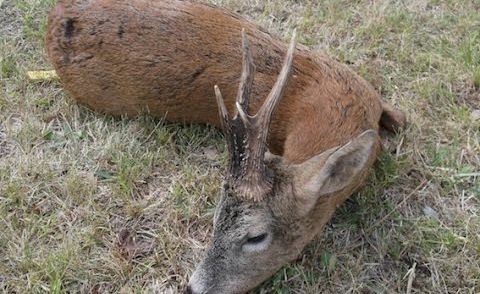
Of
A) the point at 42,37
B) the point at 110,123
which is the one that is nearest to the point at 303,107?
the point at 110,123

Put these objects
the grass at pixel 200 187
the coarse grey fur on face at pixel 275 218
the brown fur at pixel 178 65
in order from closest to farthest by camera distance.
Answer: the coarse grey fur on face at pixel 275 218 < the grass at pixel 200 187 < the brown fur at pixel 178 65

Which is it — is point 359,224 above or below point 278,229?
below

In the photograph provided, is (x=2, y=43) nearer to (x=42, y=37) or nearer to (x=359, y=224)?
(x=42, y=37)

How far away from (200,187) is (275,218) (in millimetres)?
1109

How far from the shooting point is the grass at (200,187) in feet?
13.0

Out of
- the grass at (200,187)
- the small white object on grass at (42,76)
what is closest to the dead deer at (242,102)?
the grass at (200,187)

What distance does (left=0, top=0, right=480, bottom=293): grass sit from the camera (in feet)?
13.0

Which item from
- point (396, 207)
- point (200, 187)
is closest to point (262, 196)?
point (200, 187)

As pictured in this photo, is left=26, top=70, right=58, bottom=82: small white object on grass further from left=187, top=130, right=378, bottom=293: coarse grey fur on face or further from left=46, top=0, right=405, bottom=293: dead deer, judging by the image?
left=187, top=130, right=378, bottom=293: coarse grey fur on face

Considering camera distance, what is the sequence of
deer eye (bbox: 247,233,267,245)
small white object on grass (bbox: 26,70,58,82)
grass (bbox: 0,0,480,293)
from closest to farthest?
deer eye (bbox: 247,233,267,245)
grass (bbox: 0,0,480,293)
small white object on grass (bbox: 26,70,58,82)

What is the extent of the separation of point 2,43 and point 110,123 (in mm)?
1364

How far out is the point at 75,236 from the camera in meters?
4.16

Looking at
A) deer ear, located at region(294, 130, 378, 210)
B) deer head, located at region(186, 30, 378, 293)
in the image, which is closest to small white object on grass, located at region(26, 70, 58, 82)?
deer head, located at region(186, 30, 378, 293)

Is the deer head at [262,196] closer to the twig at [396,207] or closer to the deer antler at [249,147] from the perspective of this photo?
the deer antler at [249,147]
